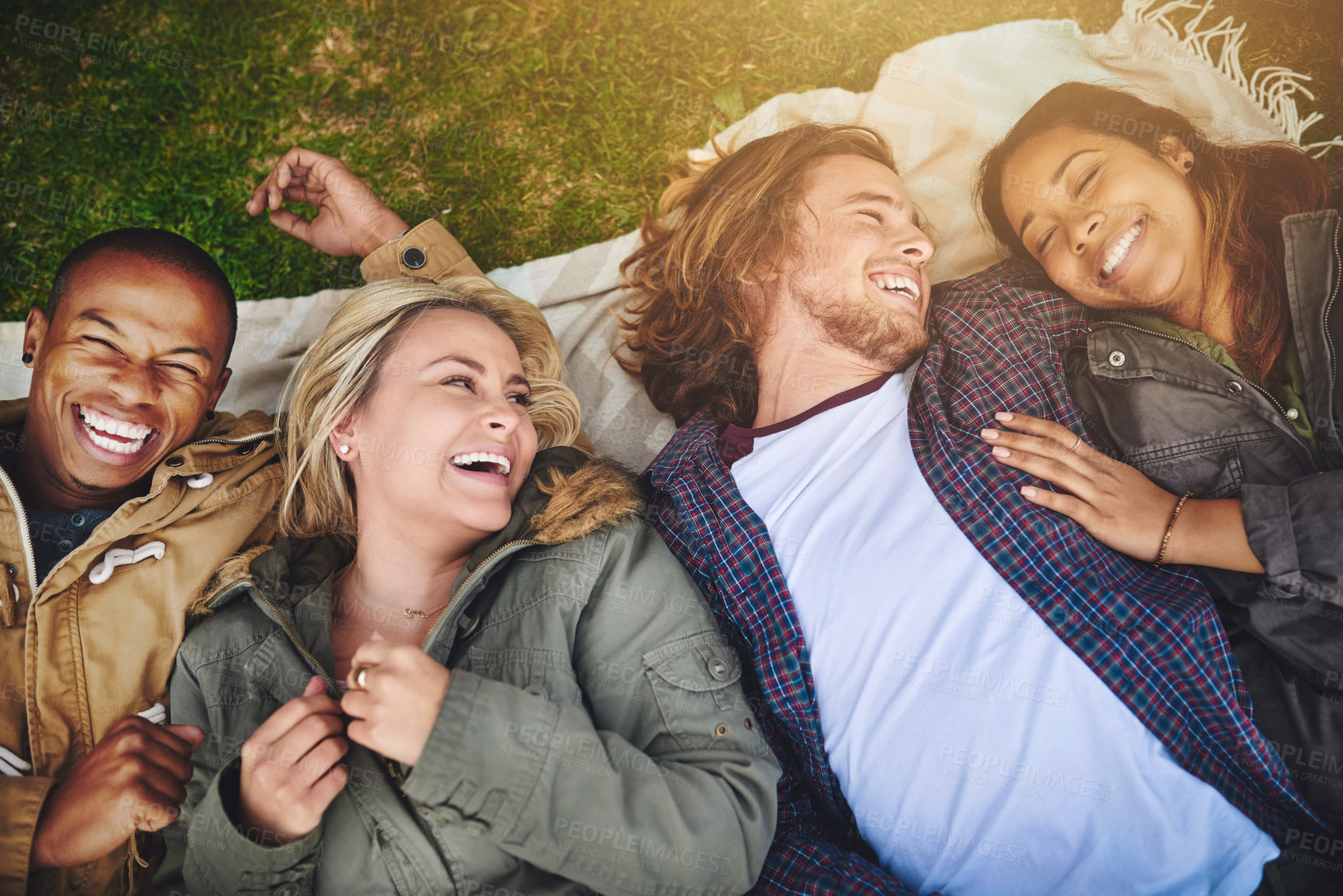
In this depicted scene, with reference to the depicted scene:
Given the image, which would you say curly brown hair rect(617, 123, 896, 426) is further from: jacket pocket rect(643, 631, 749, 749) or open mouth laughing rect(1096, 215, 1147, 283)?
jacket pocket rect(643, 631, 749, 749)

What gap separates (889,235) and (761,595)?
1.48 metres

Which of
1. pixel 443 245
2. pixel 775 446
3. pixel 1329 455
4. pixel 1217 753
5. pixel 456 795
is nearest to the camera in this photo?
pixel 456 795

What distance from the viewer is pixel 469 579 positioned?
2.71m

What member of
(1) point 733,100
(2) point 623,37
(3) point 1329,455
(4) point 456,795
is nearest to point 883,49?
(1) point 733,100

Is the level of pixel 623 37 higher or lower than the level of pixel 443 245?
higher

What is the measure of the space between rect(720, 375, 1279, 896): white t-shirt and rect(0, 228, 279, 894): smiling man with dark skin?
2110 millimetres

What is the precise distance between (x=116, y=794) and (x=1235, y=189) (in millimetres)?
4399

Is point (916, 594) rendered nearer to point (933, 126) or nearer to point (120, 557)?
point (933, 126)

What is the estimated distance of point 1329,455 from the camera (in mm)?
2787

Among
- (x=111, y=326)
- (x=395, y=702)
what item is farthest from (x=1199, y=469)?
(x=111, y=326)

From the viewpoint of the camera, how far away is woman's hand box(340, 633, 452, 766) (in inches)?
87.7

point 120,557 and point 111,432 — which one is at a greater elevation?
point 111,432

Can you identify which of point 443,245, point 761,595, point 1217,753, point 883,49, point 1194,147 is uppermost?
point 883,49

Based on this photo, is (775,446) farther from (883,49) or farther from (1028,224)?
(883,49)
